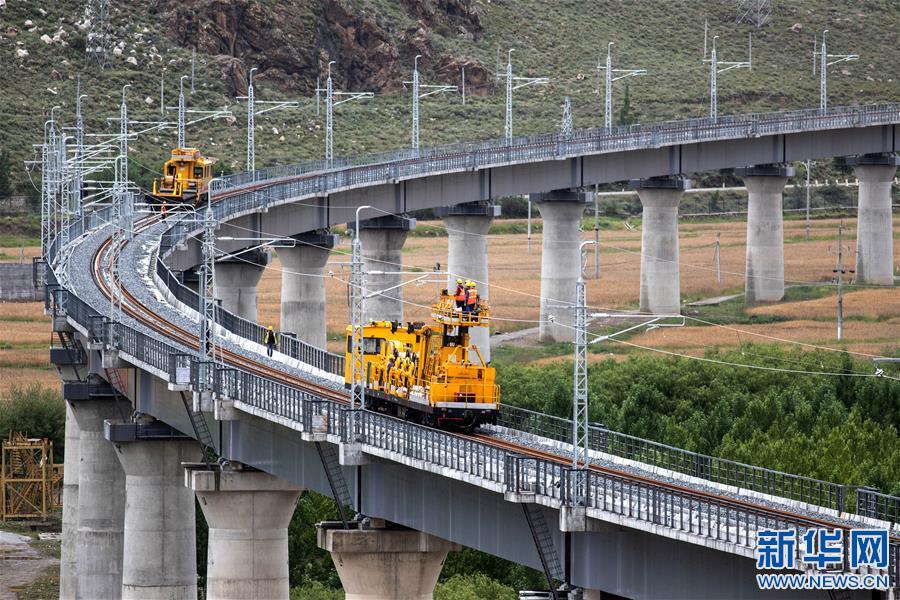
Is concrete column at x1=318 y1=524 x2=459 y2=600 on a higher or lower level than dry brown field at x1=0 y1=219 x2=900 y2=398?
lower

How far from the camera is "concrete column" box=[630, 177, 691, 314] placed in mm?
147750

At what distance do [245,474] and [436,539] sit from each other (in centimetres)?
1198

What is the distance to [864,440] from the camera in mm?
84500

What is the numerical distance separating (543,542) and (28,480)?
187 feet

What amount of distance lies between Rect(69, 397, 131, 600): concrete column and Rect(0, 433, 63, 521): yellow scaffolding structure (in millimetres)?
16077

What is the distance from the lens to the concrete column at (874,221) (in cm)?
16950

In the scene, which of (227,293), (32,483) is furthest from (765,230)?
(32,483)

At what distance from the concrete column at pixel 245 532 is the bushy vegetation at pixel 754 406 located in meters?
20.3

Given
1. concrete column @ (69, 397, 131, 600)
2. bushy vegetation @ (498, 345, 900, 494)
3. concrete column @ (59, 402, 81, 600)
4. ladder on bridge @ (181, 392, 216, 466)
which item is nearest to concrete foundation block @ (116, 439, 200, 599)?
ladder on bridge @ (181, 392, 216, 466)

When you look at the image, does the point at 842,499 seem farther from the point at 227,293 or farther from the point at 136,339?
the point at 227,293

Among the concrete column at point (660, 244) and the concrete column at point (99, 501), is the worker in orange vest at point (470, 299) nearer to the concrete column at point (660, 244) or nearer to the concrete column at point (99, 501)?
the concrete column at point (99, 501)

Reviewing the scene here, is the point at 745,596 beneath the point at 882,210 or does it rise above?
beneath

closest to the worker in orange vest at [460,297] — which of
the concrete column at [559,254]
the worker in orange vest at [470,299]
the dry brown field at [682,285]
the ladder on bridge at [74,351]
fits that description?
the worker in orange vest at [470,299]

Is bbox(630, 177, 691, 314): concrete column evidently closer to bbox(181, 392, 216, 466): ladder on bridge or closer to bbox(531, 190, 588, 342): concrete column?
bbox(531, 190, 588, 342): concrete column
